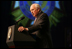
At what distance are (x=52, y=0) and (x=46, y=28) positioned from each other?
12.5 feet

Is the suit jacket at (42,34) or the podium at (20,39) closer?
the podium at (20,39)

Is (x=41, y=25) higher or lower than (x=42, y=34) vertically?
higher

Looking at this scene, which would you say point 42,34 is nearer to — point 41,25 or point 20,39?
point 41,25

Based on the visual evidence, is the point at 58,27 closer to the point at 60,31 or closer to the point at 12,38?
the point at 60,31

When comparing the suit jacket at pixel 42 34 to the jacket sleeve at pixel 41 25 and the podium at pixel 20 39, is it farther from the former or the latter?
the podium at pixel 20 39

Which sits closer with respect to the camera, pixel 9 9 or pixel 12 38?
pixel 12 38

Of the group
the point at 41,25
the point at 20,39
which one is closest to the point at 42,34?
the point at 41,25

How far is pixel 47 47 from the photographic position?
1785 millimetres

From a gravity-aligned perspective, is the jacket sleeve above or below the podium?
above

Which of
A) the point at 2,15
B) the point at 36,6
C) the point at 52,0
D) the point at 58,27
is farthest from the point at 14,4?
the point at 36,6

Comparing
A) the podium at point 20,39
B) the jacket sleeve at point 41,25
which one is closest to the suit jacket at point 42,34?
the jacket sleeve at point 41,25

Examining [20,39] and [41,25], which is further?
[41,25]

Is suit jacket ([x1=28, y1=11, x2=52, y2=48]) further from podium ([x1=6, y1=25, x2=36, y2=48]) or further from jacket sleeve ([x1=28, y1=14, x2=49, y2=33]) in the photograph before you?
podium ([x1=6, y1=25, x2=36, y2=48])

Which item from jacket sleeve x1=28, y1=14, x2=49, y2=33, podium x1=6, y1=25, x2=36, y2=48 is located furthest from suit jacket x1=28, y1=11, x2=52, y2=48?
podium x1=6, y1=25, x2=36, y2=48
